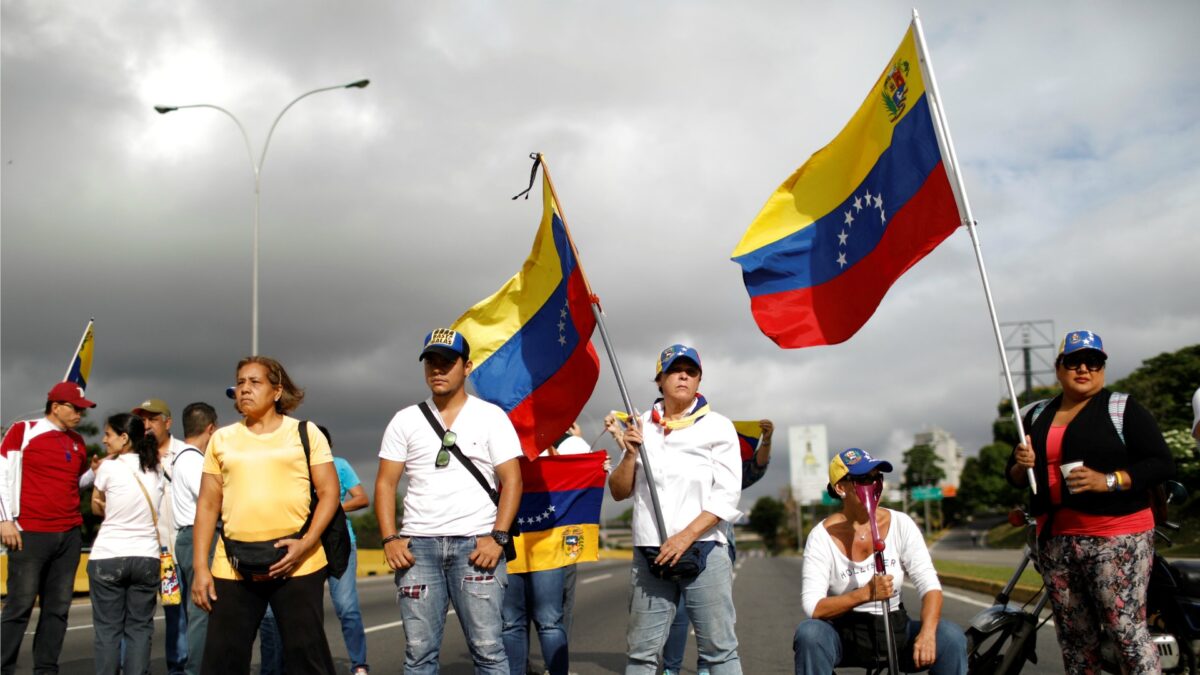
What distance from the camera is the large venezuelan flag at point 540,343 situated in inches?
254

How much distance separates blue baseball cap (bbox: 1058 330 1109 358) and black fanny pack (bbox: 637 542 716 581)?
188 centimetres

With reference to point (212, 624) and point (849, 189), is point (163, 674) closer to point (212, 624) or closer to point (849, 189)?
point (212, 624)

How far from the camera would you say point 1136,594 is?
14.8ft

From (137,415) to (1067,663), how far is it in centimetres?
570

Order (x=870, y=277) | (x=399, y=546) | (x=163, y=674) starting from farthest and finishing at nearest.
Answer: (x=163, y=674), (x=870, y=277), (x=399, y=546)

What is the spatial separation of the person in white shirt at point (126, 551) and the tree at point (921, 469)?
115 m

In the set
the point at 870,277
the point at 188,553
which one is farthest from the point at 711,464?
the point at 188,553

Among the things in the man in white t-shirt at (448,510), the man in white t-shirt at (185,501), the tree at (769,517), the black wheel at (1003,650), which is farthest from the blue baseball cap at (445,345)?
the tree at (769,517)

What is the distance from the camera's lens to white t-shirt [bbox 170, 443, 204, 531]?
20.9 feet

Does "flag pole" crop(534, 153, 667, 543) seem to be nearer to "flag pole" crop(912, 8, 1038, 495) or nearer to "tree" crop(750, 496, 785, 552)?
"flag pole" crop(912, 8, 1038, 495)

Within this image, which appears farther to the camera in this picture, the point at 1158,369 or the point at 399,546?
the point at 1158,369

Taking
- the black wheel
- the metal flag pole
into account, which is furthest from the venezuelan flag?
the black wheel

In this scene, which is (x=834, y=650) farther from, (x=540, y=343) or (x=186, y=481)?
(x=186, y=481)

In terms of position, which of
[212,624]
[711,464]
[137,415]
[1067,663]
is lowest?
[1067,663]
